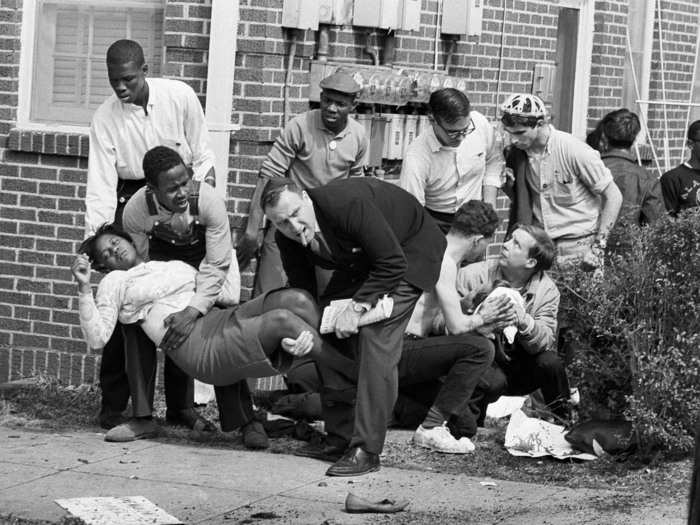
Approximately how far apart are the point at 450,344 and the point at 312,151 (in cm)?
149

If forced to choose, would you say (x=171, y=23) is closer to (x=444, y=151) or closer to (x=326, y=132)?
(x=326, y=132)

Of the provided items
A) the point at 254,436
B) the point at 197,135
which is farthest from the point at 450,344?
the point at 197,135

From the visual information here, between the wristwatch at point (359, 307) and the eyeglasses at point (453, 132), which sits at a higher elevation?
the eyeglasses at point (453, 132)

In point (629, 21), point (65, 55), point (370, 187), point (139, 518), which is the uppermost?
point (629, 21)

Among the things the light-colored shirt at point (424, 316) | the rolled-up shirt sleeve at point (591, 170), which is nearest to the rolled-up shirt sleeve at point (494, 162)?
the rolled-up shirt sleeve at point (591, 170)

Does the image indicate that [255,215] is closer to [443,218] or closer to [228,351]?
[443,218]

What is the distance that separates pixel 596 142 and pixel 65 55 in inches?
143

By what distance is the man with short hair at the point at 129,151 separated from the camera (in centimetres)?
791

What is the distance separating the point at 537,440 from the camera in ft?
24.7

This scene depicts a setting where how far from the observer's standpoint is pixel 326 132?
8555 mm

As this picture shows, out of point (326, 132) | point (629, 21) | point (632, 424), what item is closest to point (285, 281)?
point (326, 132)

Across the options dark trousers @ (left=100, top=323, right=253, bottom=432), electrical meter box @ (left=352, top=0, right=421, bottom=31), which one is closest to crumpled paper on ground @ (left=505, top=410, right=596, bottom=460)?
dark trousers @ (left=100, top=323, right=253, bottom=432)

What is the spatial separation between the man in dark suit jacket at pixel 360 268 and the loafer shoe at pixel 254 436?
28 centimetres

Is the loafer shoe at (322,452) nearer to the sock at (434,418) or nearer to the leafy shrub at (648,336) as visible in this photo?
the sock at (434,418)
